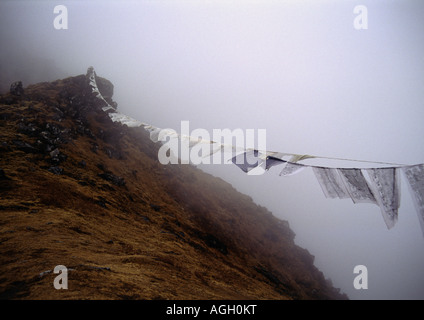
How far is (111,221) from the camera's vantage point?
830cm

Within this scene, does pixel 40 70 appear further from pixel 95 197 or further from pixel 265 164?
pixel 265 164

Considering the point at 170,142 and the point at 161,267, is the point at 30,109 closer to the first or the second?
the point at 170,142

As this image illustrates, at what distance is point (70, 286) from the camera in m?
3.32

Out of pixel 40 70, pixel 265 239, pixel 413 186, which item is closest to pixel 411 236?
pixel 265 239

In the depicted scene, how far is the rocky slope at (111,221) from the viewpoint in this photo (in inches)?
161

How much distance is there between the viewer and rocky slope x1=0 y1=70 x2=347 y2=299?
4078 millimetres

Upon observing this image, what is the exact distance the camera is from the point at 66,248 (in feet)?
15.7

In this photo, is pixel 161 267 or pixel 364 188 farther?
pixel 161 267

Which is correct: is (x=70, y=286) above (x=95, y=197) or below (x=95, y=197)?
below

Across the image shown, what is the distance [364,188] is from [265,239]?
2071 centimetres
